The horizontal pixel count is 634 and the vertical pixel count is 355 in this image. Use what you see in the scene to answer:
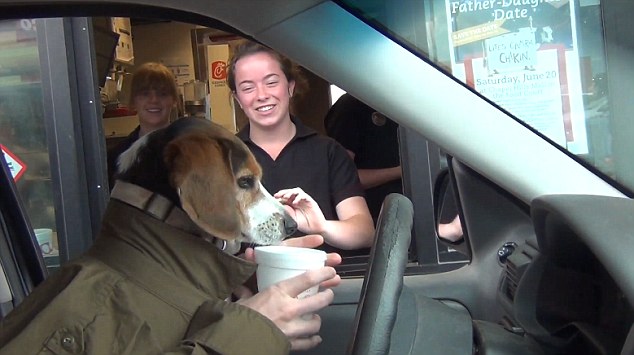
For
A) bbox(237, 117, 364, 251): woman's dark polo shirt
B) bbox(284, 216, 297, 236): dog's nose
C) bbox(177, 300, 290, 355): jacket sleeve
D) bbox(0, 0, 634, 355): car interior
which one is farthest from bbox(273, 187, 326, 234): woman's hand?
bbox(0, 0, 634, 355): car interior

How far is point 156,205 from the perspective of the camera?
71.4 inches

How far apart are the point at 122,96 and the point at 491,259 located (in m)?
3.56

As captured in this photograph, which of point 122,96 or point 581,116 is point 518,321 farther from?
point 122,96

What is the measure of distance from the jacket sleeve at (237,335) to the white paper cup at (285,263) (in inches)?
4.0

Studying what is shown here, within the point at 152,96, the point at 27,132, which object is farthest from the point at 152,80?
the point at 27,132

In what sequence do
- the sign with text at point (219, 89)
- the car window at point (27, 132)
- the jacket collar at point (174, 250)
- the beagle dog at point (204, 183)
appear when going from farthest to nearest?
the sign with text at point (219, 89) < the car window at point (27, 132) < the beagle dog at point (204, 183) < the jacket collar at point (174, 250)

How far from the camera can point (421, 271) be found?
116 inches

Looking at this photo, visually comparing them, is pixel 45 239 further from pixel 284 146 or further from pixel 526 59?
pixel 526 59

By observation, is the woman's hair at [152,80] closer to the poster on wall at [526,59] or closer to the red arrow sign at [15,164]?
the red arrow sign at [15,164]

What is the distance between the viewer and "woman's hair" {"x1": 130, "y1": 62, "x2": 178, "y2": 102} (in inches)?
162

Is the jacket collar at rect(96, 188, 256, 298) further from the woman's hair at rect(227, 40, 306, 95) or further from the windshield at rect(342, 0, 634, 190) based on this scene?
the woman's hair at rect(227, 40, 306, 95)

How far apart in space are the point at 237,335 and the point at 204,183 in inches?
21.4

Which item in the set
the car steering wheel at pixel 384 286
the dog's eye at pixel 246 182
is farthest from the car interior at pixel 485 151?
the dog's eye at pixel 246 182

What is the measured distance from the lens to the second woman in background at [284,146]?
9.48ft
